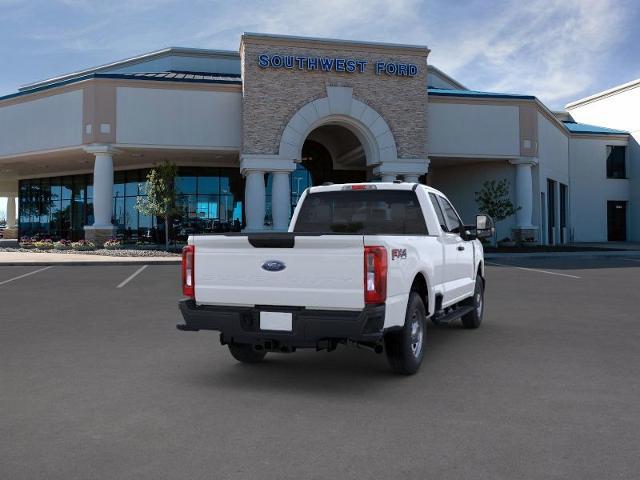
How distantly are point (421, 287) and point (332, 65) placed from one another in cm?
2322

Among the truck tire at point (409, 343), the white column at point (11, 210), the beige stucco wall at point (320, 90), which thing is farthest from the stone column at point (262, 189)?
the white column at point (11, 210)

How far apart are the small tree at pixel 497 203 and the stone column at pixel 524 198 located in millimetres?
609

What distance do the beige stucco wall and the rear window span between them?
20279 millimetres

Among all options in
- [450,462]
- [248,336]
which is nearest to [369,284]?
[248,336]

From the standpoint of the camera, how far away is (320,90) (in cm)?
2830

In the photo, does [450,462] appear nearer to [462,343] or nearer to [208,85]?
[462,343]

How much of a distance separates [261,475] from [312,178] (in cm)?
3269

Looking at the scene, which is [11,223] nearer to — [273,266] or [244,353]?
[244,353]

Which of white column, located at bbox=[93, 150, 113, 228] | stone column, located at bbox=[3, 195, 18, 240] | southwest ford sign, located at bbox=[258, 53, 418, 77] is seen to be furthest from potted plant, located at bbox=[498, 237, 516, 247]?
stone column, located at bbox=[3, 195, 18, 240]

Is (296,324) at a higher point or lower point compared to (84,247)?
lower

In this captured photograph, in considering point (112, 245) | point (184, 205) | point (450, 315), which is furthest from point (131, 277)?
point (184, 205)

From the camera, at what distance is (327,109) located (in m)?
28.4

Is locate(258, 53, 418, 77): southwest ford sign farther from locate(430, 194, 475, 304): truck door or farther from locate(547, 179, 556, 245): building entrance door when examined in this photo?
locate(430, 194, 475, 304): truck door

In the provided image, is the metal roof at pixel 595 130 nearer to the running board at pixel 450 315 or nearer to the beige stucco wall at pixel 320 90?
the beige stucco wall at pixel 320 90
